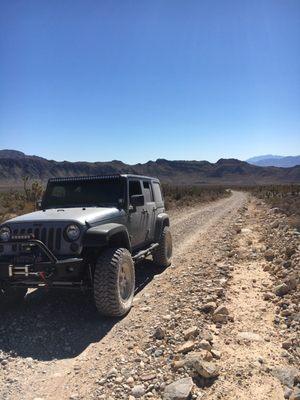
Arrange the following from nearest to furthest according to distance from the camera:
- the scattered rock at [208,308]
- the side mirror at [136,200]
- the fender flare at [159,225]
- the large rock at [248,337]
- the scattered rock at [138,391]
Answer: the scattered rock at [138,391], the large rock at [248,337], the scattered rock at [208,308], the side mirror at [136,200], the fender flare at [159,225]

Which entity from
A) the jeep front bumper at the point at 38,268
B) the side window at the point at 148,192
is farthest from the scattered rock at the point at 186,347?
the side window at the point at 148,192

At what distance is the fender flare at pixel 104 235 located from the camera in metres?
6.02

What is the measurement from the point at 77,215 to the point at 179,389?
3124 millimetres

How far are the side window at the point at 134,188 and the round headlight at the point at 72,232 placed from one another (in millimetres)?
1976

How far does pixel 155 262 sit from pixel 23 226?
13.6ft

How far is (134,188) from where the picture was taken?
8.30 meters

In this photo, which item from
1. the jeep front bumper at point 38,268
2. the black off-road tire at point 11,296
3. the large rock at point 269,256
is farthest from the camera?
the large rock at point 269,256

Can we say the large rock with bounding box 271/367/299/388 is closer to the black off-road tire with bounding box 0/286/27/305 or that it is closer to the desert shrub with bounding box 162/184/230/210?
the black off-road tire with bounding box 0/286/27/305

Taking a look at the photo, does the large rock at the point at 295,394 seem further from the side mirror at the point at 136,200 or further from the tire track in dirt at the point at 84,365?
the side mirror at the point at 136,200

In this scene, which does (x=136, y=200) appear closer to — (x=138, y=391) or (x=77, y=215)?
(x=77, y=215)

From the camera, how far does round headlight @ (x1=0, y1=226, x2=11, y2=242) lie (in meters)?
6.29

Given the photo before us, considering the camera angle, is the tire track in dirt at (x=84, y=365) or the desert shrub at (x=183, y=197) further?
the desert shrub at (x=183, y=197)

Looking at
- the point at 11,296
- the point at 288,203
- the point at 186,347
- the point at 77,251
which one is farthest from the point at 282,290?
the point at 288,203

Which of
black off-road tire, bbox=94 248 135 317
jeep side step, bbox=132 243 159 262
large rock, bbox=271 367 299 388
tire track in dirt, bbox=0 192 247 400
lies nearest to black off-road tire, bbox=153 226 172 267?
jeep side step, bbox=132 243 159 262
